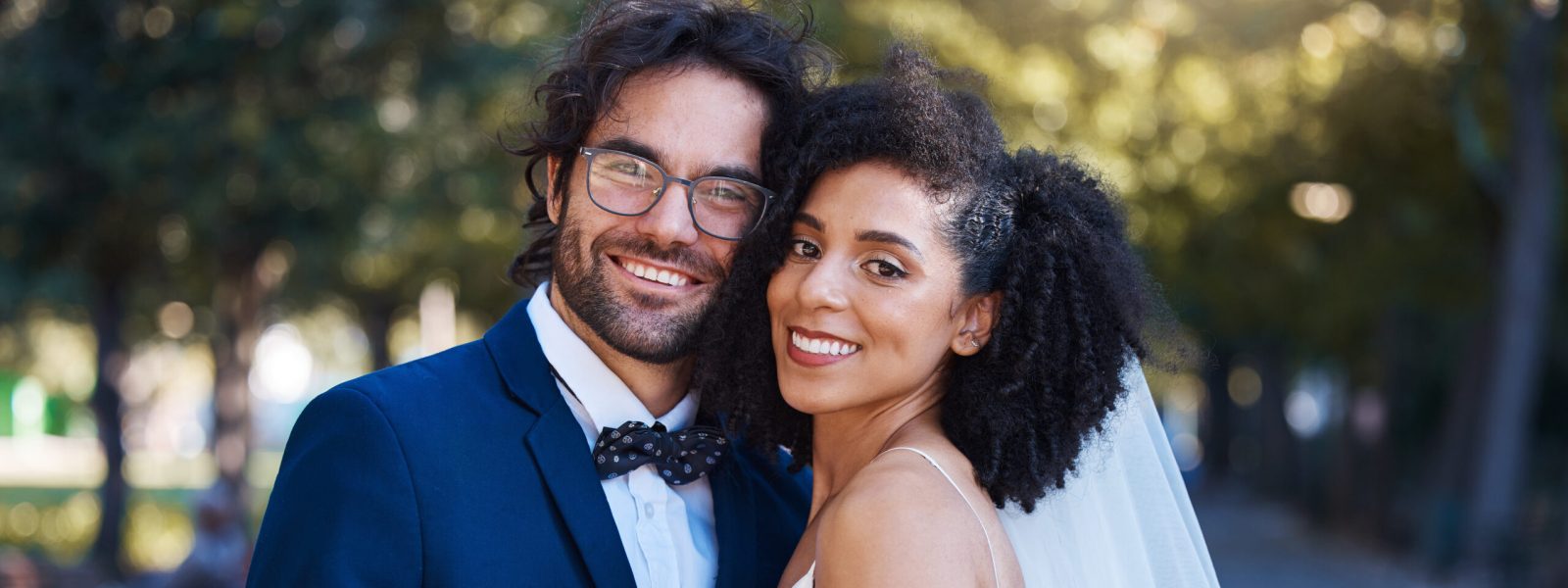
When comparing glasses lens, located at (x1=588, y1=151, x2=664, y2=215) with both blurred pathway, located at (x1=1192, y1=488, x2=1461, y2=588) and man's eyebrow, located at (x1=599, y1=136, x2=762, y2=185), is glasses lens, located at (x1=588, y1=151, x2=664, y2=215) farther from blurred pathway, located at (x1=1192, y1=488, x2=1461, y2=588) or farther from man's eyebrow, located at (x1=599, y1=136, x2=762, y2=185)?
blurred pathway, located at (x1=1192, y1=488, x2=1461, y2=588)

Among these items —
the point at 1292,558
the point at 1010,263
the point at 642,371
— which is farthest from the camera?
the point at 1292,558

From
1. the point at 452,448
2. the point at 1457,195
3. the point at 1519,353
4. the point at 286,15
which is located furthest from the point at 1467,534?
the point at 452,448

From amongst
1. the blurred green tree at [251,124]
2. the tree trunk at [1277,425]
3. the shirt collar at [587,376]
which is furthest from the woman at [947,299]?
the tree trunk at [1277,425]

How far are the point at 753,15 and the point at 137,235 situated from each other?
1230cm

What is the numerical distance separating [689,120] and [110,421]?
14.3m

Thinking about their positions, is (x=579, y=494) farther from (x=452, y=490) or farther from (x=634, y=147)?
(x=634, y=147)

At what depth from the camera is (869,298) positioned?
309 centimetres

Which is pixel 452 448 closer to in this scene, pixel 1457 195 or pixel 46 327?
pixel 1457 195

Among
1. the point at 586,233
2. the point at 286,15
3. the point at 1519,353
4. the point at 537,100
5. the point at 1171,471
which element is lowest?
the point at 1519,353

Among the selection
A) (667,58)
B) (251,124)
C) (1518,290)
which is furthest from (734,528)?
(1518,290)

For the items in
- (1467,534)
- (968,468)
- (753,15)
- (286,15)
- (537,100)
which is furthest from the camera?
(1467,534)

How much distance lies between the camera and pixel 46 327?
39.0 metres

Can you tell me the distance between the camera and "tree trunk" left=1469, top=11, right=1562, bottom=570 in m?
14.2

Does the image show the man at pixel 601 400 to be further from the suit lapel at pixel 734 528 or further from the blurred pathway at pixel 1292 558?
the blurred pathway at pixel 1292 558
